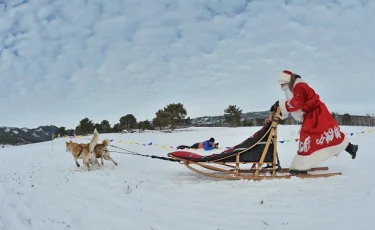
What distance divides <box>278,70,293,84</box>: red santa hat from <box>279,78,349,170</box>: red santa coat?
462mm

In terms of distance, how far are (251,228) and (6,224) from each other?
282cm

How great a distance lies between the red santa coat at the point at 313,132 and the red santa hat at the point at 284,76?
1.52ft

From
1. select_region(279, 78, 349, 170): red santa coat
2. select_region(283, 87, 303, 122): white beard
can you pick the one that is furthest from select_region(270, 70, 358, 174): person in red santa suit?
select_region(283, 87, 303, 122): white beard

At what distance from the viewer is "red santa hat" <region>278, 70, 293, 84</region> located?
6036 millimetres

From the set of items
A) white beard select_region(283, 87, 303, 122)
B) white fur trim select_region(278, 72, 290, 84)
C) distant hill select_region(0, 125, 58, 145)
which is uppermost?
white fur trim select_region(278, 72, 290, 84)

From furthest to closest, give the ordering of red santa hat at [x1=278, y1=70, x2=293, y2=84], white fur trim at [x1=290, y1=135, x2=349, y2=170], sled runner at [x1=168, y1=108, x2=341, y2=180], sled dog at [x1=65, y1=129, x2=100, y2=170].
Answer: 1. sled dog at [x1=65, y1=129, x2=100, y2=170]
2. red santa hat at [x1=278, y1=70, x2=293, y2=84]
3. sled runner at [x1=168, y1=108, x2=341, y2=180]
4. white fur trim at [x1=290, y1=135, x2=349, y2=170]

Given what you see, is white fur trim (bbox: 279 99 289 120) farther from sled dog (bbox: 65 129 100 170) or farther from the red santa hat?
sled dog (bbox: 65 129 100 170)

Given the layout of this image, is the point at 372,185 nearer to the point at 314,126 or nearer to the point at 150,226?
the point at 314,126

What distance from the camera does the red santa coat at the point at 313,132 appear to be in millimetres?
5438

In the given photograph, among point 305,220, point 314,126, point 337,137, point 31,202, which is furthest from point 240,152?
point 31,202

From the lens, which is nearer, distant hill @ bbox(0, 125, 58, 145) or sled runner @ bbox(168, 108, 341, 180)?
sled runner @ bbox(168, 108, 341, 180)

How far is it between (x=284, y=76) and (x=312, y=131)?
4.37 feet

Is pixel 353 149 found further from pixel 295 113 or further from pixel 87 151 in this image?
pixel 87 151

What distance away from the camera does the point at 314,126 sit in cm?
551
